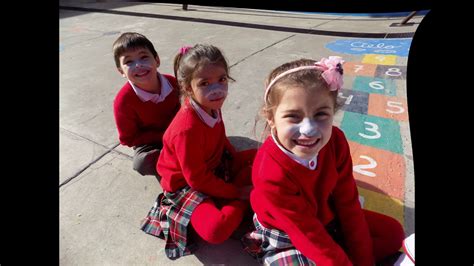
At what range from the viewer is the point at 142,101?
7.39ft

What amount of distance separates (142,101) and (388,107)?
6.94ft

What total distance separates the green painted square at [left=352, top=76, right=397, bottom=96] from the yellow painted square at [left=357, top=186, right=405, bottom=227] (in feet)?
5.08

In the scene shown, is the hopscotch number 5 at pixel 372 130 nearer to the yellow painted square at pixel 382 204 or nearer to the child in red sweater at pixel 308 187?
the yellow painted square at pixel 382 204

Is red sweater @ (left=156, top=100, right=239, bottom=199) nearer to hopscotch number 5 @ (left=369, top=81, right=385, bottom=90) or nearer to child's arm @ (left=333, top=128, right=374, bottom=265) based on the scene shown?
child's arm @ (left=333, top=128, right=374, bottom=265)

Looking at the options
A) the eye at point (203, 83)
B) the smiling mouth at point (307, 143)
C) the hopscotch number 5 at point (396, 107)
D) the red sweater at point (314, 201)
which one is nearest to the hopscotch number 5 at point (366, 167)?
the red sweater at point (314, 201)

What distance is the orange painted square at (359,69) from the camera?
362cm

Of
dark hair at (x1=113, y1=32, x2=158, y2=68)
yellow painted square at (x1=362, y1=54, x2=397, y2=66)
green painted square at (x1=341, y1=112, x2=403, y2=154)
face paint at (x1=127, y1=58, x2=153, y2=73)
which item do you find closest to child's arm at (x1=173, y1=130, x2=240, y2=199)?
face paint at (x1=127, y1=58, x2=153, y2=73)

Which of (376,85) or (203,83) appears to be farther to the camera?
(376,85)

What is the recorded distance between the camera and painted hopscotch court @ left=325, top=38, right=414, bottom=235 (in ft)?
6.20

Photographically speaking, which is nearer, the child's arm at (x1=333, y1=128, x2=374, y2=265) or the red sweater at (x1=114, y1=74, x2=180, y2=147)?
the child's arm at (x1=333, y1=128, x2=374, y2=265)

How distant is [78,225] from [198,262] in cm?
78

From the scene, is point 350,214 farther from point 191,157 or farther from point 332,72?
point 191,157

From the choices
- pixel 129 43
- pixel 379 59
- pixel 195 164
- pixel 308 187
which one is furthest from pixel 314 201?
pixel 379 59

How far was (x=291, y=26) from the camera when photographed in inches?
244
